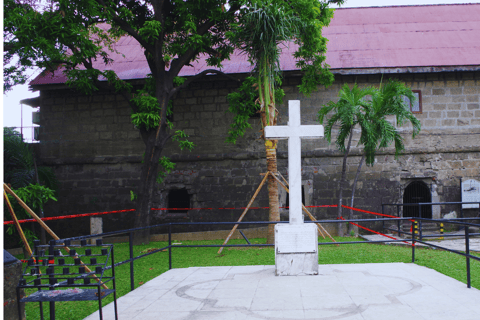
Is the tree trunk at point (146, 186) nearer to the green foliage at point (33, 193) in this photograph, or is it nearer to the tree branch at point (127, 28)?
the tree branch at point (127, 28)

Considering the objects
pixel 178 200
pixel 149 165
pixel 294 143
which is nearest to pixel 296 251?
pixel 294 143

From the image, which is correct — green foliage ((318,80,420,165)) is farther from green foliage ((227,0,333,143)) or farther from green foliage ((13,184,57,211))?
green foliage ((13,184,57,211))

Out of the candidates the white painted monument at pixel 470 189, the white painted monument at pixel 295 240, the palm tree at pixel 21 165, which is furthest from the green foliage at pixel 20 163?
the white painted monument at pixel 470 189

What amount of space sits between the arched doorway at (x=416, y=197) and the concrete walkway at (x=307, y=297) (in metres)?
7.60

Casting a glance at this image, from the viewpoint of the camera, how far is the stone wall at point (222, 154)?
13180 millimetres

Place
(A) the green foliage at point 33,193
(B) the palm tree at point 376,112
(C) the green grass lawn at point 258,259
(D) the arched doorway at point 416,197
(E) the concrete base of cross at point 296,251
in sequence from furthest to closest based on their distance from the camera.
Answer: (D) the arched doorway at point 416,197 → (B) the palm tree at point 376,112 → (A) the green foliage at point 33,193 → (C) the green grass lawn at point 258,259 → (E) the concrete base of cross at point 296,251

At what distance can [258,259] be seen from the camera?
29.5 ft

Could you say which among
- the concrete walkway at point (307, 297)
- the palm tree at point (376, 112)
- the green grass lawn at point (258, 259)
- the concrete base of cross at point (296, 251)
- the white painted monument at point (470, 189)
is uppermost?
the palm tree at point (376, 112)

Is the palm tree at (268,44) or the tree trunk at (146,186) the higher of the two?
the palm tree at (268,44)

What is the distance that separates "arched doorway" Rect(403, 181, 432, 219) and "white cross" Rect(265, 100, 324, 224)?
835cm

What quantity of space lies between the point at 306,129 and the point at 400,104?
543cm

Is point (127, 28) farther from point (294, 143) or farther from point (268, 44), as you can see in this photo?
point (294, 143)

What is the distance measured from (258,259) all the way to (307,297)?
420 cm

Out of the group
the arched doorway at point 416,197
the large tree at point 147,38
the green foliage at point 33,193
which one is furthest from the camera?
the arched doorway at point 416,197
